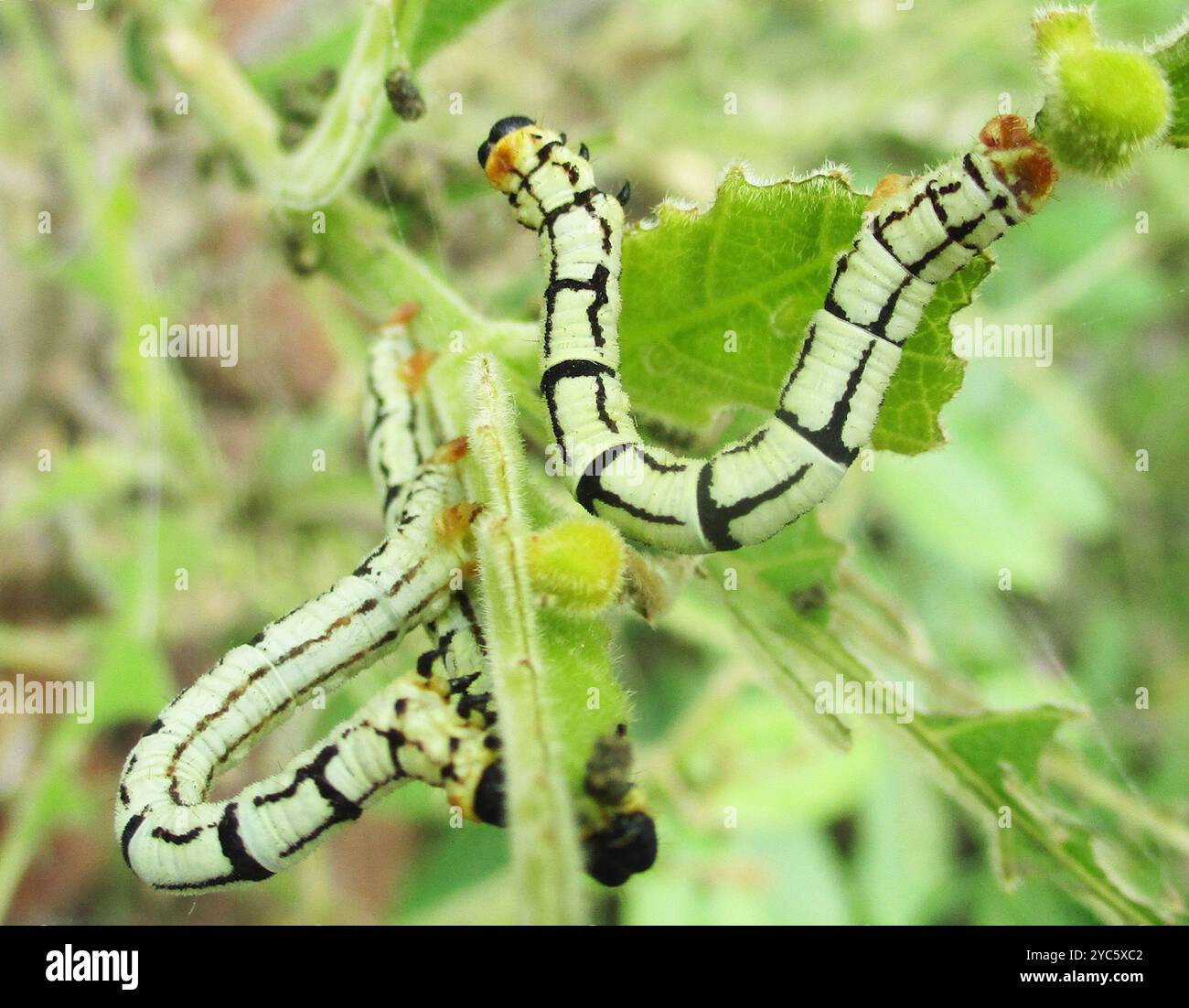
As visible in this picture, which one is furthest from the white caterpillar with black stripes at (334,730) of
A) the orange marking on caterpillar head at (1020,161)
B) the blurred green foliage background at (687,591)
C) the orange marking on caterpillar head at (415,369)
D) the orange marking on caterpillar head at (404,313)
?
the orange marking on caterpillar head at (1020,161)

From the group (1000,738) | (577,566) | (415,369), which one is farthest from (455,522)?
(1000,738)

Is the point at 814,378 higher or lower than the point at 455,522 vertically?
higher

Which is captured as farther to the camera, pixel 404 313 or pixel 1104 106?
pixel 404 313

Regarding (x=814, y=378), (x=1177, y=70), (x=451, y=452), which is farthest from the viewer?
(x=451, y=452)

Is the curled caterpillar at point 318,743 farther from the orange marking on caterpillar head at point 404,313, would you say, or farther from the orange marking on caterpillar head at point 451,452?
the orange marking on caterpillar head at point 404,313

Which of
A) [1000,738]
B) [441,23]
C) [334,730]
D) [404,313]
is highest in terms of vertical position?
[441,23]

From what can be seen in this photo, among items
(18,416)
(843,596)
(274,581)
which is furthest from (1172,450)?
(18,416)

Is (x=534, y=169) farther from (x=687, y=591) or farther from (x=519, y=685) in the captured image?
(x=687, y=591)
